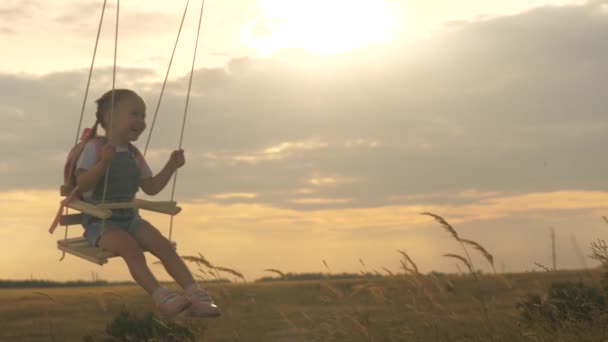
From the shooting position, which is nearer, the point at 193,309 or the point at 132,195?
the point at 193,309

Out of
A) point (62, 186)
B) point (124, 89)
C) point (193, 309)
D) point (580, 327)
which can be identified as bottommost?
point (580, 327)

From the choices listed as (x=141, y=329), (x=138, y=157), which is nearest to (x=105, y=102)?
(x=138, y=157)

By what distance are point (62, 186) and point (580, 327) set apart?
5.87m

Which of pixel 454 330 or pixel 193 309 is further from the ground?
pixel 193 309

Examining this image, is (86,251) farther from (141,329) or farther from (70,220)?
(141,329)

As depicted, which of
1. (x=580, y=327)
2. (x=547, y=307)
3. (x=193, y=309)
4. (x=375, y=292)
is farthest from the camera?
(x=547, y=307)

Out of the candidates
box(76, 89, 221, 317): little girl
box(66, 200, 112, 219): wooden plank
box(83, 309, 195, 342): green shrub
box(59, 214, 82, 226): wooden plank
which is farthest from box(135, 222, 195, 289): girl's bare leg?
box(83, 309, 195, 342): green shrub

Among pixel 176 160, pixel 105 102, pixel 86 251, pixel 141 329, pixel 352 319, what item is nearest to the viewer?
pixel 86 251

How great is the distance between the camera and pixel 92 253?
612 centimetres

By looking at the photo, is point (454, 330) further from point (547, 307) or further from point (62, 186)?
point (62, 186)

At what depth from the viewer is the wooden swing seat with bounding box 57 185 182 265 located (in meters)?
5.98

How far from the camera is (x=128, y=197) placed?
6543 millimetres

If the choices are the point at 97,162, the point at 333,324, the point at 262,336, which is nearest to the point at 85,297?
the point at 262,336

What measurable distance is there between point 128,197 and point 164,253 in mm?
612
